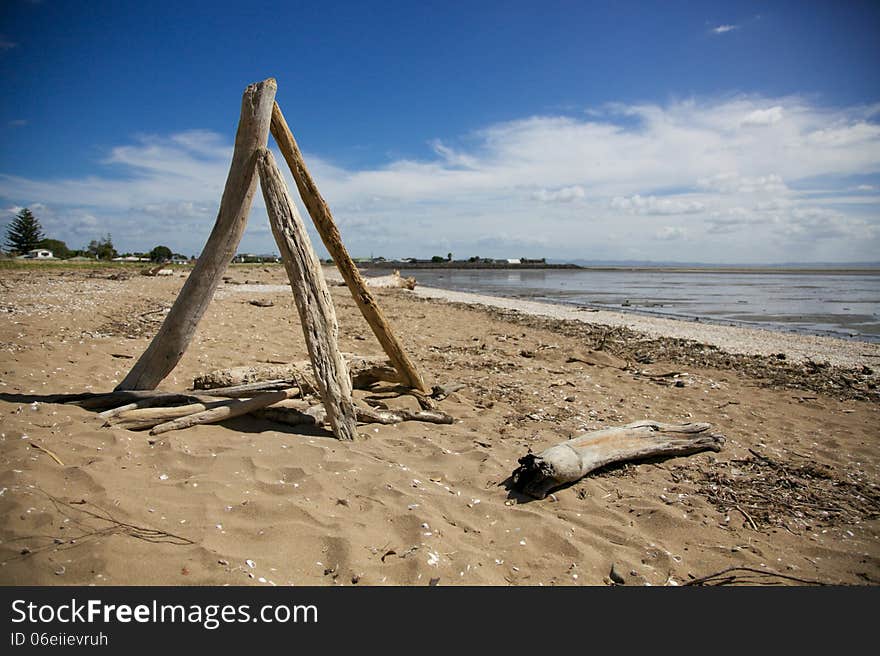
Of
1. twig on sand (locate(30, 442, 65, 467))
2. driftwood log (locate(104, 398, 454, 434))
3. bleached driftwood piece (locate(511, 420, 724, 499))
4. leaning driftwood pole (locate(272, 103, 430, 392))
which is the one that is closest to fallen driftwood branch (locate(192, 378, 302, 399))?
driftwood log (locate(104, 398, 454, 434))

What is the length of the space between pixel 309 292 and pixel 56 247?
72.0 metres

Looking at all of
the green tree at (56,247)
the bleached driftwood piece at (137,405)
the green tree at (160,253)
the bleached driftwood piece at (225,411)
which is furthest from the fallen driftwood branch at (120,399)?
the green tree at (56,247)

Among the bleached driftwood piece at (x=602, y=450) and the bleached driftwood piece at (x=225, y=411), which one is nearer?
the bleached driftwood piece at (x=602, y=450)

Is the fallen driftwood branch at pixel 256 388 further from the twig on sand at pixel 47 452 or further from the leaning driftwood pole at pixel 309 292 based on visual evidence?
the twig on sand at pixel 47 452

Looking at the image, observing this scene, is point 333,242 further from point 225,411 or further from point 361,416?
point 225,411

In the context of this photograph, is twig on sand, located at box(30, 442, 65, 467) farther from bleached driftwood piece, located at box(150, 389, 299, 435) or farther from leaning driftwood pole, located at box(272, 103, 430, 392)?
leaning driftwood pole, located at box(272, 103, 430, 392)

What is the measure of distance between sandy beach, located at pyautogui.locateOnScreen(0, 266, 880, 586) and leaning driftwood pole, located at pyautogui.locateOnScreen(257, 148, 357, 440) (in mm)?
489

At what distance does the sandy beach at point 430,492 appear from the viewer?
300 centimetres

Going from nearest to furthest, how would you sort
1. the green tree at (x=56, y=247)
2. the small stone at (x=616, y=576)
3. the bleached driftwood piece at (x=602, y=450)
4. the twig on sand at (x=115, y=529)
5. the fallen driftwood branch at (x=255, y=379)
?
1. the twig on sand at (x=115, y=529)
2. the small stone at (x=616, y=576)
3. the bleached driftwood piece at (x=602, y=450)
4. the fallen driftwood branch at (x=255, y=379)
5. the green tree at (x=56, y=247)

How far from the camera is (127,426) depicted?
4707 mm

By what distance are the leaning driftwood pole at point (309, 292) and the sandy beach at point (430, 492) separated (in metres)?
0.49
